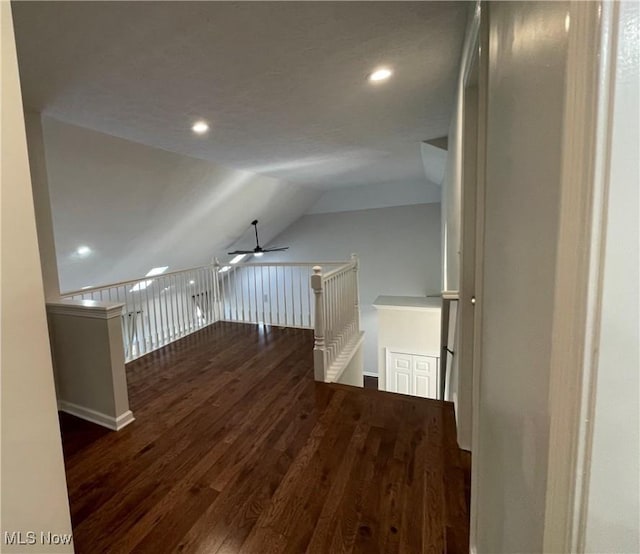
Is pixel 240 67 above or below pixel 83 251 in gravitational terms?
above

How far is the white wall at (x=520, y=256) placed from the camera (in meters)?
0.48

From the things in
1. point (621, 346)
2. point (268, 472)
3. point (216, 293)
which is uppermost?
point (621, 346)

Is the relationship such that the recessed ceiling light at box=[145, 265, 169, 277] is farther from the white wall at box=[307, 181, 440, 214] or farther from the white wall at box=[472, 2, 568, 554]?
the white wall at box=[472, 2, 568, 554]

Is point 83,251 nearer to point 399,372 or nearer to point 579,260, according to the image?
point 579,260

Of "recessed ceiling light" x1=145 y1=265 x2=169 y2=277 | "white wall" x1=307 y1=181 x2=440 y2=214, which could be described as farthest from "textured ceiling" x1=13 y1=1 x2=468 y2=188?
"white wall" x1=307 y1=181 x2=440 y2=214

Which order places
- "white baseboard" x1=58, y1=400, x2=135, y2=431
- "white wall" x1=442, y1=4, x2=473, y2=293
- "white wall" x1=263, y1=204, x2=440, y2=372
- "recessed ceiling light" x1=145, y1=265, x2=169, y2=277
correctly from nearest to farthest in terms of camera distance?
"white wall" x1=442, y1=4, x2=473, y2=293 < "white baseboard" x1=58, y1=400, x2=135, y2=431 < "recessed ceiling light" x1=145, y1=265, x2=169, y2=277 < "white wall" x1=263, y1=204, x2=440, y2=372

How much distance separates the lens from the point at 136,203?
12.2ft

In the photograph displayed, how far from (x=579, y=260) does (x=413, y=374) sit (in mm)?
5775

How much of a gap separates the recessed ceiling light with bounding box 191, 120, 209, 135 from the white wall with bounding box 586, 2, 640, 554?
2.87 metres

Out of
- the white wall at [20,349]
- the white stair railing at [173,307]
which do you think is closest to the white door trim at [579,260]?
the white wall at [20,349]

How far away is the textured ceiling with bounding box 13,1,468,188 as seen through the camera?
56.1 inches

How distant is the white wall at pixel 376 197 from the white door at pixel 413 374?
10.2 ft

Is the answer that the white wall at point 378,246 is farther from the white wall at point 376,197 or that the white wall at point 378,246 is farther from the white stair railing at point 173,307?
the white stair railing at point 173,307

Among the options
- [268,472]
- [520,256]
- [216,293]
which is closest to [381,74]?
[520,256]
